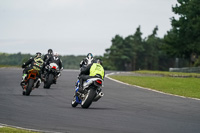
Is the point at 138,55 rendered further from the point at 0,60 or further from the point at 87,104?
the point at 87,104

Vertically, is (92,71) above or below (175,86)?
above

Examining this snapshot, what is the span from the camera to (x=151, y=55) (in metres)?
137

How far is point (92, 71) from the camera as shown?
536 inches

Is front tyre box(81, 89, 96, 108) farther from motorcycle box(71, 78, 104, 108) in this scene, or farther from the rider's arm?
the rider's arm

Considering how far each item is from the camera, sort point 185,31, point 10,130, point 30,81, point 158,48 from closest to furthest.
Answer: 1. point 10,130
2. point 30,81
3. point 185,31
4. point 158,48

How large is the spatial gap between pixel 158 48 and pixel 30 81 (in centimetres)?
12278

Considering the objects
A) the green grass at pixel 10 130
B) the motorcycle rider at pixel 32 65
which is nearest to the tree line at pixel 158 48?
the motorcycle rider at pixel 32 65

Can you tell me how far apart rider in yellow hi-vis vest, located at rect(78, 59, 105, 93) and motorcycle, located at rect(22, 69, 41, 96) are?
460cm

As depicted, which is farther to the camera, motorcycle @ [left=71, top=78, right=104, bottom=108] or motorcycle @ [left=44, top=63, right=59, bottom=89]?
motorcycle @ [left=44, top=63, right=59, bottom=89]

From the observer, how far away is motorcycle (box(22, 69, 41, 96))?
59.5 feet

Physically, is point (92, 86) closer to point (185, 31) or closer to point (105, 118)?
point (105, 118)

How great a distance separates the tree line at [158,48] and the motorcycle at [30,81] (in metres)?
45.1

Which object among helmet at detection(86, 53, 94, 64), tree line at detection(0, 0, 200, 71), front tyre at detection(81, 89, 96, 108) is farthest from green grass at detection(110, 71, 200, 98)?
tree line at detection(0, 0, 200, 71)

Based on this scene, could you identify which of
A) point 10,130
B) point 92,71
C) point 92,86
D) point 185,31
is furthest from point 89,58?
point 185,31
